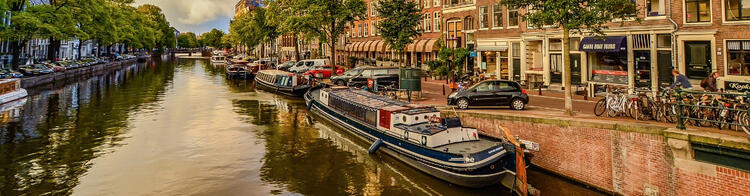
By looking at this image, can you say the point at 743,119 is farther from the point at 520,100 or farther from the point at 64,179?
the point at 64,179

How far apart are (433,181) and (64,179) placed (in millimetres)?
13906

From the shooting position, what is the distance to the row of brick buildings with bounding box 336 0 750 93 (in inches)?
800

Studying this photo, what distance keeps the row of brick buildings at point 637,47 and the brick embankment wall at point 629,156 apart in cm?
751

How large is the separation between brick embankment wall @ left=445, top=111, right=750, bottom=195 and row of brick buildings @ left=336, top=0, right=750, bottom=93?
751 centimetres

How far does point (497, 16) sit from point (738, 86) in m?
17.1

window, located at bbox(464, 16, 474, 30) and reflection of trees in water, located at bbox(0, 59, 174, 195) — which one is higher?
window, located at bbox(464, 16, 474, 30)

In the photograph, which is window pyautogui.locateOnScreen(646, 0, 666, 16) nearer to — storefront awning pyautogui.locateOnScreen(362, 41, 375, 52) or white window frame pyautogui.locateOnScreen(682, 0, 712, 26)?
white window frame pyautogui.locateOnScreen(682, 0, 712, 26)

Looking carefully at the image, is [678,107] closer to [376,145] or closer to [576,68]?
[376,145]

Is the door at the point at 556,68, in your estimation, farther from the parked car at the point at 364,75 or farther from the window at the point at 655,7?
the parked car at the point at 364,75

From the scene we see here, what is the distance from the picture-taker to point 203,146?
2095 centimetres

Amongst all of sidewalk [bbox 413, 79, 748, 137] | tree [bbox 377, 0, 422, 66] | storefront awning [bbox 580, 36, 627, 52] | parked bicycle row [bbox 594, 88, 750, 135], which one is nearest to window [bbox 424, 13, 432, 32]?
tree [bbox 377, 0, 422, 66]

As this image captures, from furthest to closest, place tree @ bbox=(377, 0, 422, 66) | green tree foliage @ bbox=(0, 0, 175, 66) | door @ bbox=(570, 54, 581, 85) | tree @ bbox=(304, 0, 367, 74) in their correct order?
green tree foliage @ bbox=(0, 0, 175, 66), tree @ bbox=(304, 0, 367, 74), tree @ bbox=(377, 0, 422, 66), door @ bbox=(570, 54, 581, 85)

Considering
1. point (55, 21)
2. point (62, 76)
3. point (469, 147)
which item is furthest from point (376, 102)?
point (62, 76)

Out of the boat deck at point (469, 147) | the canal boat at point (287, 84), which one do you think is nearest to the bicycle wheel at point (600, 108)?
the boat deck at point (469, 147)
